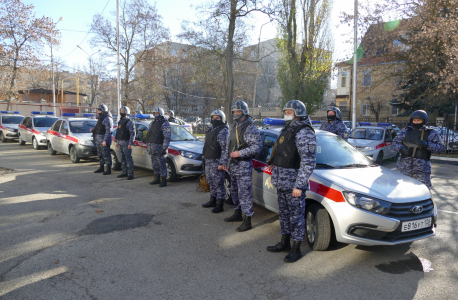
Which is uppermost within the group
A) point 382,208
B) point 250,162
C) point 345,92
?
point 345,92

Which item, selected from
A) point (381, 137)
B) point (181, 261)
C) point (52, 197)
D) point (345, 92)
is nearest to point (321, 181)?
point (181, 261)

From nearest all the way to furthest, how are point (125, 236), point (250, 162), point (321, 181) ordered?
point (321, 181)
point (125, 236)
point (250, 162)

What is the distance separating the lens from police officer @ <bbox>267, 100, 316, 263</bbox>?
153 inches

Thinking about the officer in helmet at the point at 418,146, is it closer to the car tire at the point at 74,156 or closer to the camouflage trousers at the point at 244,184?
the camouflage trousers at the point at 244,184

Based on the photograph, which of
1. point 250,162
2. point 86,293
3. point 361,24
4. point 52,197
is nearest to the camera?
point 86,293

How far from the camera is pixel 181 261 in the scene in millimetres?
4004

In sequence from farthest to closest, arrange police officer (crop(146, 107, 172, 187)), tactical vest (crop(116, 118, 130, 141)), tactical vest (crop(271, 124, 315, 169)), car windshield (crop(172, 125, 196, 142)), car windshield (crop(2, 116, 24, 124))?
1. car windshield (crop(2, 116, 24, 124))
2. car windshield (crop(172, 125, 196, 142))
3. tactical vest (crop(116, 118, 130, 141))
4. police officer (crop(146, 107, 172, 187))
5. tactical vest (crop(271, 124, 315, 169))

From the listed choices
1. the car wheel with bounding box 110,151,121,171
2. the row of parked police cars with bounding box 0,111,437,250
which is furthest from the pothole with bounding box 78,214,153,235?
the car wheel with bounding box 110,151,121,171

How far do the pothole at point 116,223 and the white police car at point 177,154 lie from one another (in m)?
2.73

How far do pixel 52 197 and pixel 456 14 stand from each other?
18.1 metres

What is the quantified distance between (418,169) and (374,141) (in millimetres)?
7227

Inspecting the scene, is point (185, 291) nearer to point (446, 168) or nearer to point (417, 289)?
point (417, 289)

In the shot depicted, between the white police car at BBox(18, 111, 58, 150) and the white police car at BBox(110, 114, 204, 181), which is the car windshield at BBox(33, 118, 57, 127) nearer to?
the white police car at BBox(18, 111, 58, 150)

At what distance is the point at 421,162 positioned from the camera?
565cm
